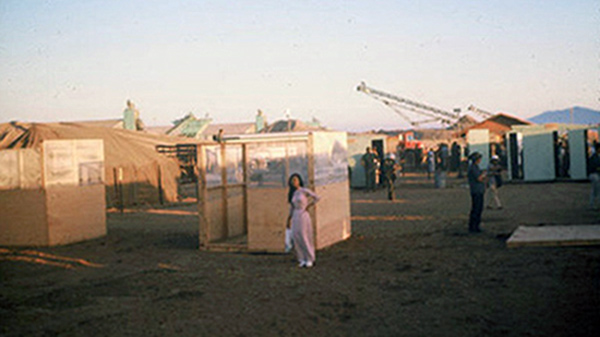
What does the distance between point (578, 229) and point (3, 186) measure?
13608 millimetres

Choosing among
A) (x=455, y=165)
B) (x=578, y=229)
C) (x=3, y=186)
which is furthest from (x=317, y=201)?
(x=455, y=165)

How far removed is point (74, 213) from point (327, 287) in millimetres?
9325

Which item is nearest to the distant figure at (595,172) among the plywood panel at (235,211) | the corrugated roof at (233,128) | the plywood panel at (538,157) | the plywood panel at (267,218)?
the plywood panel at (267,218)

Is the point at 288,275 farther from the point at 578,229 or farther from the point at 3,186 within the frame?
the point at 3,186

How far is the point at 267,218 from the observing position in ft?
45.1

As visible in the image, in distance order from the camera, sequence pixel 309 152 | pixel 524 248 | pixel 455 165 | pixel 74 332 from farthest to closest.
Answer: pixel 455 165 → pixel 309 152 → pixel 524 248 → pixel 74 332

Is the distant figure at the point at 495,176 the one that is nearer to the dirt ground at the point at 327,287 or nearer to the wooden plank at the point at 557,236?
the dirt ground at the point at 327,287

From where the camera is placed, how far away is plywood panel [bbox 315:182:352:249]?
13461 millimetres

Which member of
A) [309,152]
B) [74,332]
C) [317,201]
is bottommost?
[74,332]

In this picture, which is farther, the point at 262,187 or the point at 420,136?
the point at 420,136

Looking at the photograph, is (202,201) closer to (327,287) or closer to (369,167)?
(327,287)

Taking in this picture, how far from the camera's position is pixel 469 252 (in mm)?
12234

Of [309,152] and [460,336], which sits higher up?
[309,152]

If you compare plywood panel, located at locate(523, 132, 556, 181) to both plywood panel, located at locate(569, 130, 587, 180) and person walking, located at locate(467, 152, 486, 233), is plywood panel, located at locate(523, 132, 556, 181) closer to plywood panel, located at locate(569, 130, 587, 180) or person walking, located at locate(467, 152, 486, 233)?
plywood panel, located at locate(569, 130, 587, 180)
